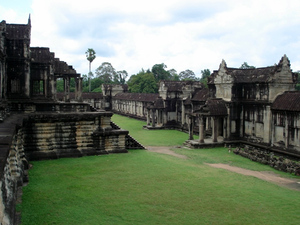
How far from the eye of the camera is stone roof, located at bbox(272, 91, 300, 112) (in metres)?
19.7

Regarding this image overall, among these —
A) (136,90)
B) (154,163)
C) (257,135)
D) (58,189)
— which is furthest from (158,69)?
(58,189)

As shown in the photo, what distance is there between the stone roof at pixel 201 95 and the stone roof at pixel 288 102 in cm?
953

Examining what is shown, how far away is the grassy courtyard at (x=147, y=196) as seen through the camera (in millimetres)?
8820

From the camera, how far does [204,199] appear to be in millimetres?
10445

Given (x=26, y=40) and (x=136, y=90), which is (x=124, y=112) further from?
(x=26, y=40)

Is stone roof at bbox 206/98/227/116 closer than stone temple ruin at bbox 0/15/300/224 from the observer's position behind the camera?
No

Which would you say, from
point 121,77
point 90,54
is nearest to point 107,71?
point 121,77

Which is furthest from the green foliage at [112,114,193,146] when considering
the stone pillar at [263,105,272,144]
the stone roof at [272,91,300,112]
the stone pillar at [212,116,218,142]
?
the stone roof at [272,91,300,112]

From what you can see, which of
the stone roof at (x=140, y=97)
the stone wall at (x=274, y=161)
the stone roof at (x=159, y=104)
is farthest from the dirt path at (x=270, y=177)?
the stone roof at (x=140, y=97)

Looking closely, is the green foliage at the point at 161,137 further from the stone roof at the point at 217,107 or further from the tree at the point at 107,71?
the tree at the point at 107,71

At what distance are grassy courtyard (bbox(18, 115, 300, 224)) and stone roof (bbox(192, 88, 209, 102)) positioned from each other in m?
15.7

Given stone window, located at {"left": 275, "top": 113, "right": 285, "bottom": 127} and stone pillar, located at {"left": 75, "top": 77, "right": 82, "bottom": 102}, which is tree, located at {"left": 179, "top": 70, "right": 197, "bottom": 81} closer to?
stone pillar, located at {"left": 75, "top": 77, "right": 82, "bottom": 102}

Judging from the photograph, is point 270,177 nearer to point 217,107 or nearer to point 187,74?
point 217,107

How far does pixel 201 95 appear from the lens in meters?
31.8
